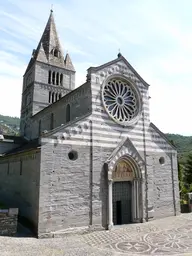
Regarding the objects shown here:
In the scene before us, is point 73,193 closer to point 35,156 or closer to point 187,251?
point 35,156

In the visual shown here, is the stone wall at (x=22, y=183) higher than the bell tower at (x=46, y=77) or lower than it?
lower

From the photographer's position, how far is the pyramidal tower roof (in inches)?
1178

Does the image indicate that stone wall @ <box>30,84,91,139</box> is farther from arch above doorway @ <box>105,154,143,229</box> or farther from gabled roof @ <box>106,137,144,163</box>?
arch above doorway @ <box>105,154,143,229</box>

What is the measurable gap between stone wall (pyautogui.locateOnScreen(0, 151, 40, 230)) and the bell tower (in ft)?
28.8

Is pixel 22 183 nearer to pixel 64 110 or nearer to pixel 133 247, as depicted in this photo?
pixel 64 110

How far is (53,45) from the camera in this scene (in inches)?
1250

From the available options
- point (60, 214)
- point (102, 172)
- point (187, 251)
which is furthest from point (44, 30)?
point (187, 251)

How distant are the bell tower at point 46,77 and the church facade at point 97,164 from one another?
811 centimetres

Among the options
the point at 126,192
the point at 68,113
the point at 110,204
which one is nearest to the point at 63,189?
the point at 110,204

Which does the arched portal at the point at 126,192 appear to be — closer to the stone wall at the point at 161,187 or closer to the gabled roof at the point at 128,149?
the gabled roof at the point at 128,149

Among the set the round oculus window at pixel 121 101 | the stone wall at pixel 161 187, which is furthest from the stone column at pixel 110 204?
the round oculus window at pixel 121 101

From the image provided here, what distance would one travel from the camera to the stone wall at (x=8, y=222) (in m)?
11.5

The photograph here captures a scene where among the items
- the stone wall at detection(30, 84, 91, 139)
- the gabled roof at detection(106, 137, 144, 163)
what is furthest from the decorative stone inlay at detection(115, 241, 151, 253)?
the stone wall at detection(30, 84, 91, 139)

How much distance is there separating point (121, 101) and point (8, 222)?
441 inches
